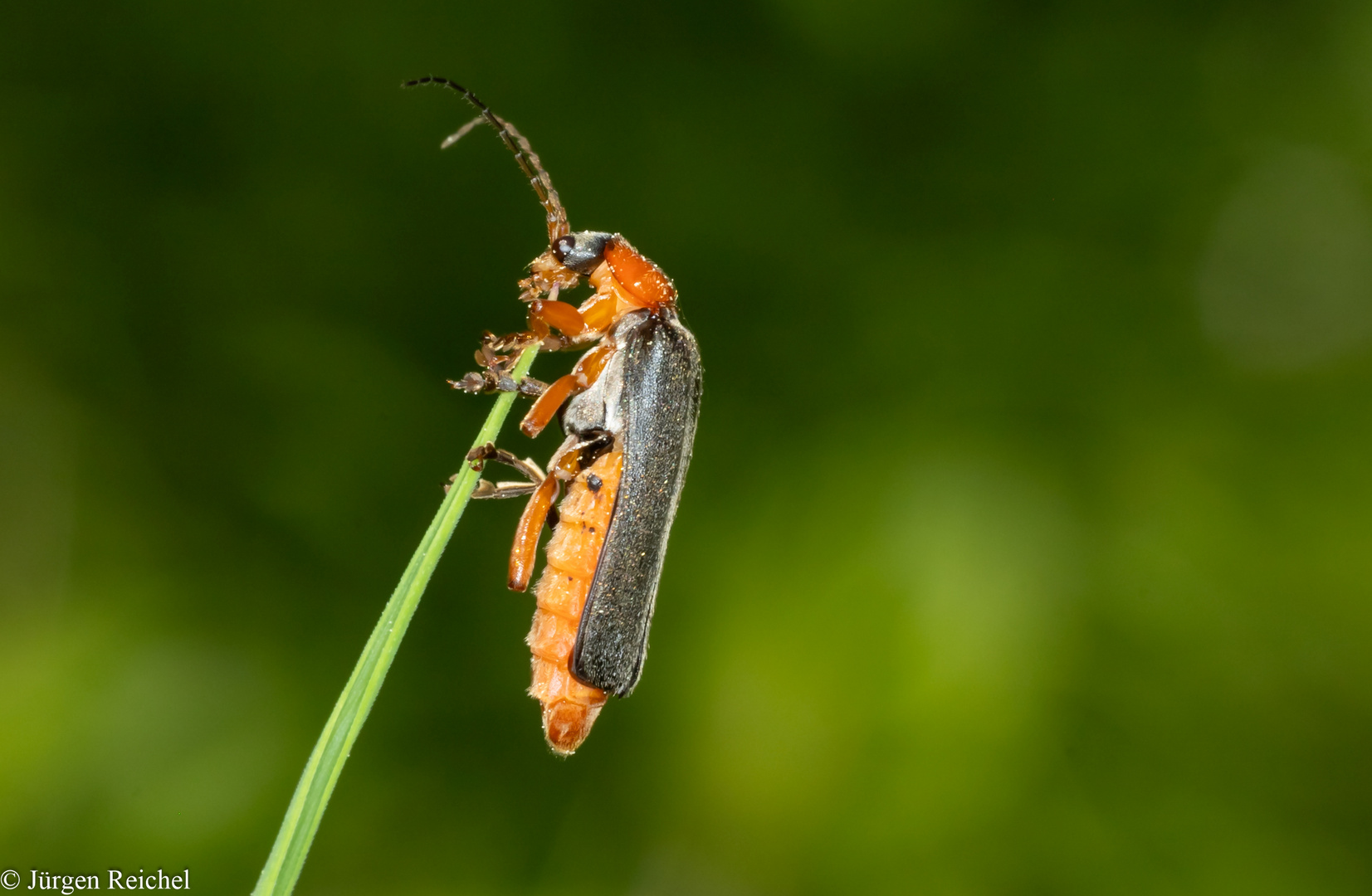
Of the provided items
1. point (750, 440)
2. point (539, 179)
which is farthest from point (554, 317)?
point (750, 440)

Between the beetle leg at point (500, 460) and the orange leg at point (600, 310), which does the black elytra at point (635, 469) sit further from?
the beetle leg at point (500, 460)

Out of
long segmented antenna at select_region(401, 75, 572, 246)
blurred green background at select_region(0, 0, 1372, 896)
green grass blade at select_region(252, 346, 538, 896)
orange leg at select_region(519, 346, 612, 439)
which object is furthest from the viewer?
blurred green background at select_region(0, 0, 1372, 896)

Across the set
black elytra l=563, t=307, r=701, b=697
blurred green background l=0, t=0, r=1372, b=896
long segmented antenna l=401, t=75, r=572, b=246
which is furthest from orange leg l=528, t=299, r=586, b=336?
blurred green background l=0, t=0, r=1372, b=896

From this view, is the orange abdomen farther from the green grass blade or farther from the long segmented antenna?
the long segmented antenna

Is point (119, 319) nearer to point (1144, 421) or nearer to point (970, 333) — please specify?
point (970, 333)

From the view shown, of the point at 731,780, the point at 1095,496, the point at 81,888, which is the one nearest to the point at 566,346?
the point at 731,780

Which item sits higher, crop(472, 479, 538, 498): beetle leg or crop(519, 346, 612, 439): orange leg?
crop(519, 346, 612, 439): orange leg
